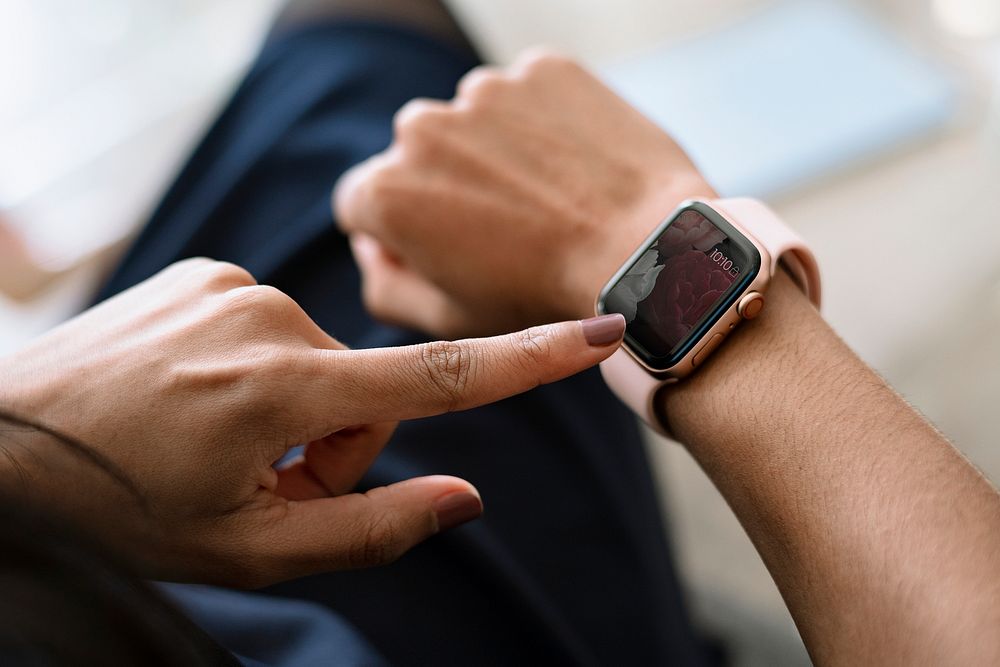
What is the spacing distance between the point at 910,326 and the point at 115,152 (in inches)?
66.3

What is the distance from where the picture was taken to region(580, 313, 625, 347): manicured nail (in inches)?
24.0

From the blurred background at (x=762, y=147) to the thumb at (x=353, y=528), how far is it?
943mm

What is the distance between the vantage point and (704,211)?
710mm

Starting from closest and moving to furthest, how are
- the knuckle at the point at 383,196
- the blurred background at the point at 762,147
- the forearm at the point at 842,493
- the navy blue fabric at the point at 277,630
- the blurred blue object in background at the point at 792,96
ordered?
the forearm at the point at 842,493
the navy blue fabric at the point at 277,630
the knuckle at the point at 383,196
the blurred background at the point at 762,147
the blurred blue object in background at the point at 792,96

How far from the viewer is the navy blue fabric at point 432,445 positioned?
29.4 inches

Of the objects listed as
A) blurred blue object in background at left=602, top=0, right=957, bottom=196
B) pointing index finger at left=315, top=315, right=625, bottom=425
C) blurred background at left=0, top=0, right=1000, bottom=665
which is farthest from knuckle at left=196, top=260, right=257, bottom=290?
blurred blue object in background at left=602, top=0, right=957, bottom=196

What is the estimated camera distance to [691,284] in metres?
0.69

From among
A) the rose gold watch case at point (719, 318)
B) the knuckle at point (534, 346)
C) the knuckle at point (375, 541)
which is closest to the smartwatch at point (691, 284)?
the rose gold watch case at point (719, 318)

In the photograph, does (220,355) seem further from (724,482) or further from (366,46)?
(366,46)

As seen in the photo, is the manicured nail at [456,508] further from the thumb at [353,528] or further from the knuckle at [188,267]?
the knuckle at [188,267]

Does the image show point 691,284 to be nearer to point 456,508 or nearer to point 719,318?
point 719,318

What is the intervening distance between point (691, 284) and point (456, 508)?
270mm

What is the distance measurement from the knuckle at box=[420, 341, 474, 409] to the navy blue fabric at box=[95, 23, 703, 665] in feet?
0.75

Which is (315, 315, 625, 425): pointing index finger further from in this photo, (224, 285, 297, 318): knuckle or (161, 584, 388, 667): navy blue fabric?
(161, 584, 388, 667): navy blue fabric
